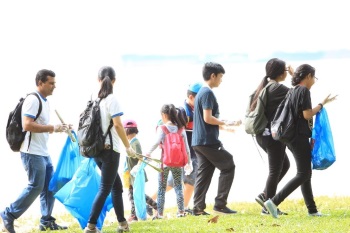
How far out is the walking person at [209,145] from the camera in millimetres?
11250

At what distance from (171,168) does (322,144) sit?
2399 millimetres

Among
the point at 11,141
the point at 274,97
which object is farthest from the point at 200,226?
the point at 11,141

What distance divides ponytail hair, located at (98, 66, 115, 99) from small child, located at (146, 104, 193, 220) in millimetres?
2316

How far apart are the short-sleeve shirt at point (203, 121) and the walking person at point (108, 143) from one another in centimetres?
207

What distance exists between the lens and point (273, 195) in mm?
11219

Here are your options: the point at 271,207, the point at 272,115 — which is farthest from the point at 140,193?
the point at 272,115

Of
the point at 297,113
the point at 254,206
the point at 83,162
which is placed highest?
the point at 297,113

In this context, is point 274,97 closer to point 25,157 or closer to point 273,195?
point 273,195

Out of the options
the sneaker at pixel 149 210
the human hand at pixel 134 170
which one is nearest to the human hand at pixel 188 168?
the human hand at pixel 134 170

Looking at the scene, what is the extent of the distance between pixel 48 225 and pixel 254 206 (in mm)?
4199

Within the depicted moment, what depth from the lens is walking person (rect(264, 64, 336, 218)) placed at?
10.4 m

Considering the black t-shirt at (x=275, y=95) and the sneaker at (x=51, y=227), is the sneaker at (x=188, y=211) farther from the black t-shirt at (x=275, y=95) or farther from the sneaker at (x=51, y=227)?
the black t-shirt at (x=275, y=95)

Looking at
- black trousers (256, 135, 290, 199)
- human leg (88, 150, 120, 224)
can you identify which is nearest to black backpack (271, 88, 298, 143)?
black trousers (256, 135, 290, 199)

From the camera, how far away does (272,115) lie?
10977 millimetres
